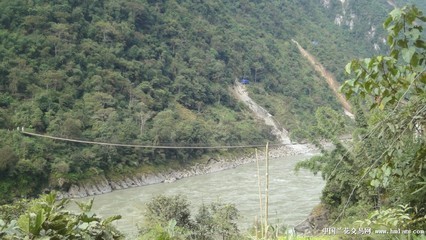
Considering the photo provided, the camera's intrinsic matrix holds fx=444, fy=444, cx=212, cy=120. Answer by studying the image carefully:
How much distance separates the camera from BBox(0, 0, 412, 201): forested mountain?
2584cm

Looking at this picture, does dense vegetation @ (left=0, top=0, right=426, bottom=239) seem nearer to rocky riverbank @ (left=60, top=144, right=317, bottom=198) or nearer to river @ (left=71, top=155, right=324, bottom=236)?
rocky riverbank @ (left=60, top=144, right=317, bottom=198)

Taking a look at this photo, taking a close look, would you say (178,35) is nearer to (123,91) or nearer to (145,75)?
(145,75)

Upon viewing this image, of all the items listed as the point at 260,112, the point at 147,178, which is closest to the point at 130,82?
the point at 147,178

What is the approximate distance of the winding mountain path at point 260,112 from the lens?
4893cm

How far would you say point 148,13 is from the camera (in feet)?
175

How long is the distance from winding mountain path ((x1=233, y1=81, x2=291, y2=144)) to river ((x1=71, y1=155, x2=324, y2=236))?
18.3 m

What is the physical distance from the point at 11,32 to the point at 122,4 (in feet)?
58.5

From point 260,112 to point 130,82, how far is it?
1908 cm

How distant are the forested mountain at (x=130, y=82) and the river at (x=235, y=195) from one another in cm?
355

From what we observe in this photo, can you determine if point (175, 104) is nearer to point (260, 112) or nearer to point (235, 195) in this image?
point (260, 112)

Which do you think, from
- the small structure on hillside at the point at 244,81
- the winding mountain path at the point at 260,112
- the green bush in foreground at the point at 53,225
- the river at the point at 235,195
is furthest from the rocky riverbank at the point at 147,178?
the green bush in foreground at the point at 53,225

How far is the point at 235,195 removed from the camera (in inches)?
841

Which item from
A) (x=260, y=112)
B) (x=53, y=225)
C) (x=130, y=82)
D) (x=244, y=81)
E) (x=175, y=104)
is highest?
(x=53, y=225)

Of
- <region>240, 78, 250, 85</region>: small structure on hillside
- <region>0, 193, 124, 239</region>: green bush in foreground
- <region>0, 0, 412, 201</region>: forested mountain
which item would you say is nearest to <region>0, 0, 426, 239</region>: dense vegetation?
<region>0, 193, 124, 239</region>: green bush in foreground
